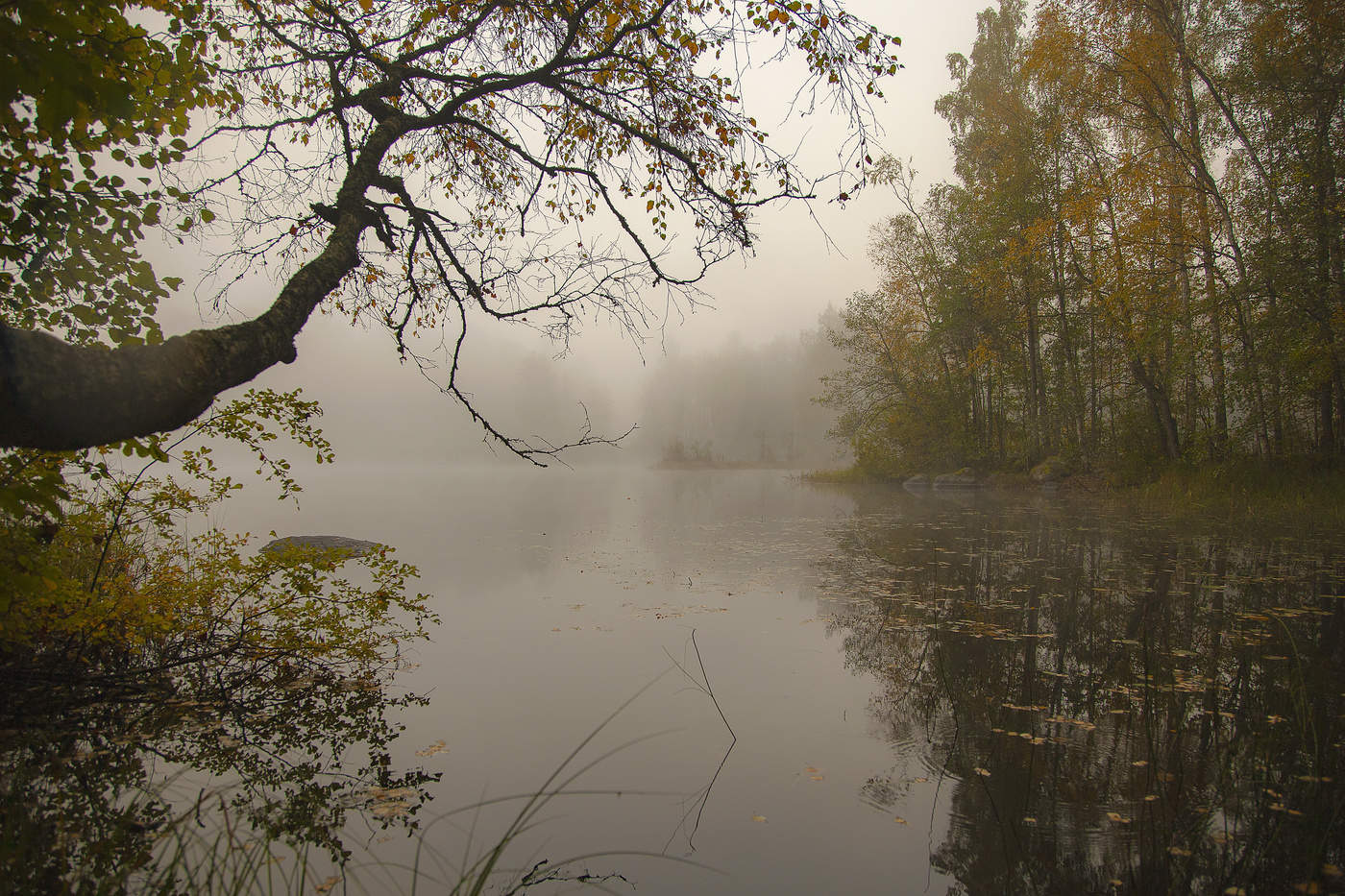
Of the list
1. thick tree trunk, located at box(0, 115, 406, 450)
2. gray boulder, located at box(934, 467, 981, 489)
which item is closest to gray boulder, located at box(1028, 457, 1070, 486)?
gray boulder, located at box(934, 467, 981, 489)

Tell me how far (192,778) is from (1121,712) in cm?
468

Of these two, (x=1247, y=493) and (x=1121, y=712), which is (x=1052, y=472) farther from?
(x=1121, y=712)

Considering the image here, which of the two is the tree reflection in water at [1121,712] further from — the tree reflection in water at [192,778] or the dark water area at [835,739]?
the tree reflection in water at [192,778]

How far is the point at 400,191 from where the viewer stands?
13.3ft

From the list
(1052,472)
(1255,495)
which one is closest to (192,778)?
(1255,495)

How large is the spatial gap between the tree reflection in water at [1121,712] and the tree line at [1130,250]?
5.49 m

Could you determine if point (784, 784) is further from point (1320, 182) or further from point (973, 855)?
point (1320, 182)

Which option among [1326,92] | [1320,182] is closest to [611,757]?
[1320,182]

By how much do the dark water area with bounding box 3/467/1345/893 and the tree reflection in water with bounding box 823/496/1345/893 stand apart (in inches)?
0.7

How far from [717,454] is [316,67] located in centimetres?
4602

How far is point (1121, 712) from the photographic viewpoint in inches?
135

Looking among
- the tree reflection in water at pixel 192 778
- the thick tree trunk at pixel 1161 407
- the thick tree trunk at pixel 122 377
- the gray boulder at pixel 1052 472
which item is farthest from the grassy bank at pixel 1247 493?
the thick tree trunk at pixel 122 377

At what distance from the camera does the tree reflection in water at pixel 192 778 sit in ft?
7.16

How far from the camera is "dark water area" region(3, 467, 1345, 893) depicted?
2.38 meters
